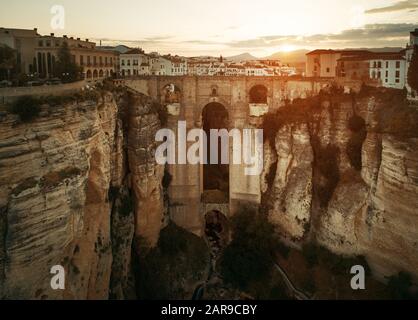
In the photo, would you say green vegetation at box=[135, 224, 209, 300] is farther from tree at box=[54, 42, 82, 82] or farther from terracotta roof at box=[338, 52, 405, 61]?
terracotta roof at box=[338, 52, 405, 61]

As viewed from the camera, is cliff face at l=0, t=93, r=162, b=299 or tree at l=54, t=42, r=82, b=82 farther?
tree at l=54, t=42, r=82, b=82

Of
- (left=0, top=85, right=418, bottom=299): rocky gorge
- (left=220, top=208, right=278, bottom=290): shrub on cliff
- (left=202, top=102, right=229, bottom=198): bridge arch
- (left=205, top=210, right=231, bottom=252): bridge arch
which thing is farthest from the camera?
(left=202, top=102, right=229, bottom=198): bridge arch

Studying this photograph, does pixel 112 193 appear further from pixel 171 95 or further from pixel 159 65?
pixel 159 65

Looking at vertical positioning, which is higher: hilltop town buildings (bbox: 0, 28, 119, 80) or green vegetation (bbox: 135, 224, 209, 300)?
hilltop town buildings (bbox: 0, 28, 119, 80)

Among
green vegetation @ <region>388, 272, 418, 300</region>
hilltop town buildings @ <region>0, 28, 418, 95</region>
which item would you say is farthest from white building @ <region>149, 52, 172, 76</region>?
green vegetation @ <region>388, 272, 418, 300</region>

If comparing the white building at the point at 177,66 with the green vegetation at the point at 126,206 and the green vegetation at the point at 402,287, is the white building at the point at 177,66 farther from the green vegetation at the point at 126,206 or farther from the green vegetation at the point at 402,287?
the green vegetation at the point at 402,287

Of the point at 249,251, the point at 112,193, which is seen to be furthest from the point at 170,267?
the point at 112,193
